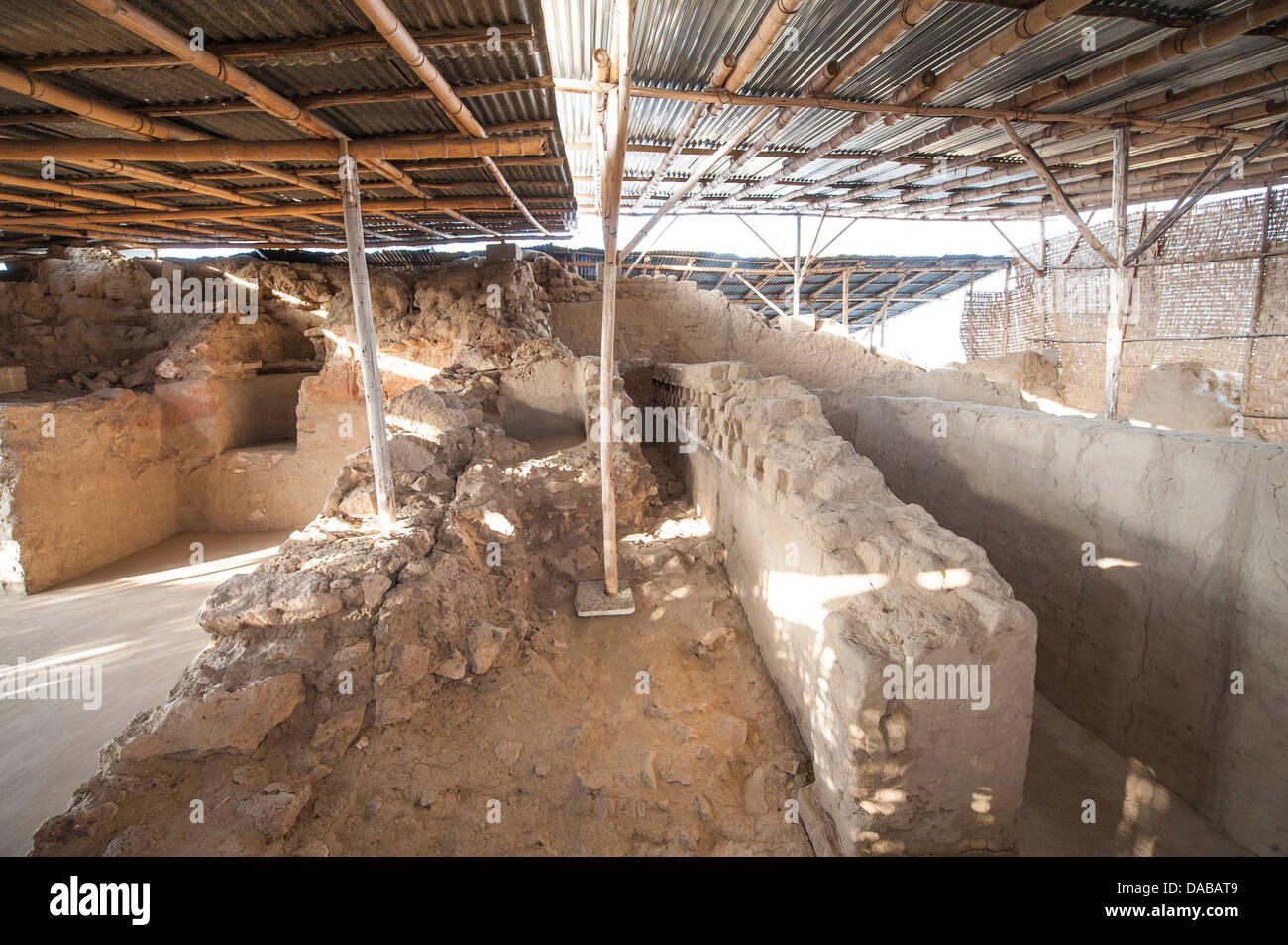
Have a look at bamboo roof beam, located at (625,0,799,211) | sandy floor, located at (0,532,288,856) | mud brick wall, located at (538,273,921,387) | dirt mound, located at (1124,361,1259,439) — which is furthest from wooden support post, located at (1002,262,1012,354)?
sandy floor, located at (0,532,288,856)

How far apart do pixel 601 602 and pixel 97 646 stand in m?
5.14

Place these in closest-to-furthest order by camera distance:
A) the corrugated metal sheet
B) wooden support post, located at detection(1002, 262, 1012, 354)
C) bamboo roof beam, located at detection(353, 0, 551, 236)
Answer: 1. bamboo roof beam, located at detection(353, 0, 551, 236)
2. the corrugated metal sheet
3. wooden support post, located at detection(1002, 262, 1012, 354)

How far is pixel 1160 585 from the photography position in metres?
3.27

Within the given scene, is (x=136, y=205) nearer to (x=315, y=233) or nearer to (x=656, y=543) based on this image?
(x=315, y=233)

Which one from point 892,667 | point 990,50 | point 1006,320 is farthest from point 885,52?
point 1006,320

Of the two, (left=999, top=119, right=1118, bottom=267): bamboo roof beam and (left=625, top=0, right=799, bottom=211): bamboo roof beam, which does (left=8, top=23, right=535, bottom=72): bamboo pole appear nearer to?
→ (left=625, top=0, right=799, bottom=211): bamboo roof beam

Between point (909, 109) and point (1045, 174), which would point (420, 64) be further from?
point (1045, 174)

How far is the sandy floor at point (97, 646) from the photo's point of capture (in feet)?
12.1

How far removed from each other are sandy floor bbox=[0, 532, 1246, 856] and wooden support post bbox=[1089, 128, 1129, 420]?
162 inches

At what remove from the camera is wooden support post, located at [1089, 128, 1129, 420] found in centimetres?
575

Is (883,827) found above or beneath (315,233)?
beneath
